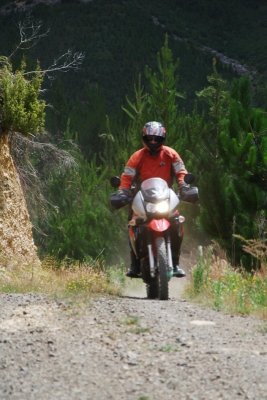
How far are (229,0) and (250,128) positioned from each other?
97972 millimetres

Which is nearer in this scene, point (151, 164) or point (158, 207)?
point (158, 207)

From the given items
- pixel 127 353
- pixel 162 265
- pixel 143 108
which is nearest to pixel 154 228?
pixel 162 265

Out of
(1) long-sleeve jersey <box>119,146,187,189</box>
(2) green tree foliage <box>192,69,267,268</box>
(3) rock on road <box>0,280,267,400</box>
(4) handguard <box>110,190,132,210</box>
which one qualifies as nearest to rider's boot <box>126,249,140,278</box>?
(4) handguard <box>110,190,132,210</box>

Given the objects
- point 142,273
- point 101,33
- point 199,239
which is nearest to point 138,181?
point 142,273

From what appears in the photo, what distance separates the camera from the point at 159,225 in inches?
319

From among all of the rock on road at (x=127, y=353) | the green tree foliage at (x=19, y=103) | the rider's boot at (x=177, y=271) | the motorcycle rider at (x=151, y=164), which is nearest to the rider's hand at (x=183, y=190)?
the motorcycle rider at (x=151, y=164)

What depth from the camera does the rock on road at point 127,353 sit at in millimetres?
4496

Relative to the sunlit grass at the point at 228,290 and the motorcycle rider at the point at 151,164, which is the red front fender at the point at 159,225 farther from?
the sunlit grass at the point at 228,290

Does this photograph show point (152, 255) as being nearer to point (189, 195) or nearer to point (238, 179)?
point (189, 195)

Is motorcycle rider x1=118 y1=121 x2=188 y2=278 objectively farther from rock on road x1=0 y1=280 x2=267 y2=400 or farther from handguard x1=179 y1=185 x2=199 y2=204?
rock on road x1=0 y1=280 x2=267 y2=400

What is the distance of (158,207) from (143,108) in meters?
18.3

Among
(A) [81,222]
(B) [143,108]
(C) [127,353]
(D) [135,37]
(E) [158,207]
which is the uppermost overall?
(D) [135,37]

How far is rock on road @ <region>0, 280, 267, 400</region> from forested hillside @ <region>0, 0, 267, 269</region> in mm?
3366

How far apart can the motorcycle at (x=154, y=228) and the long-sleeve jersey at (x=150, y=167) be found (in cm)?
26
